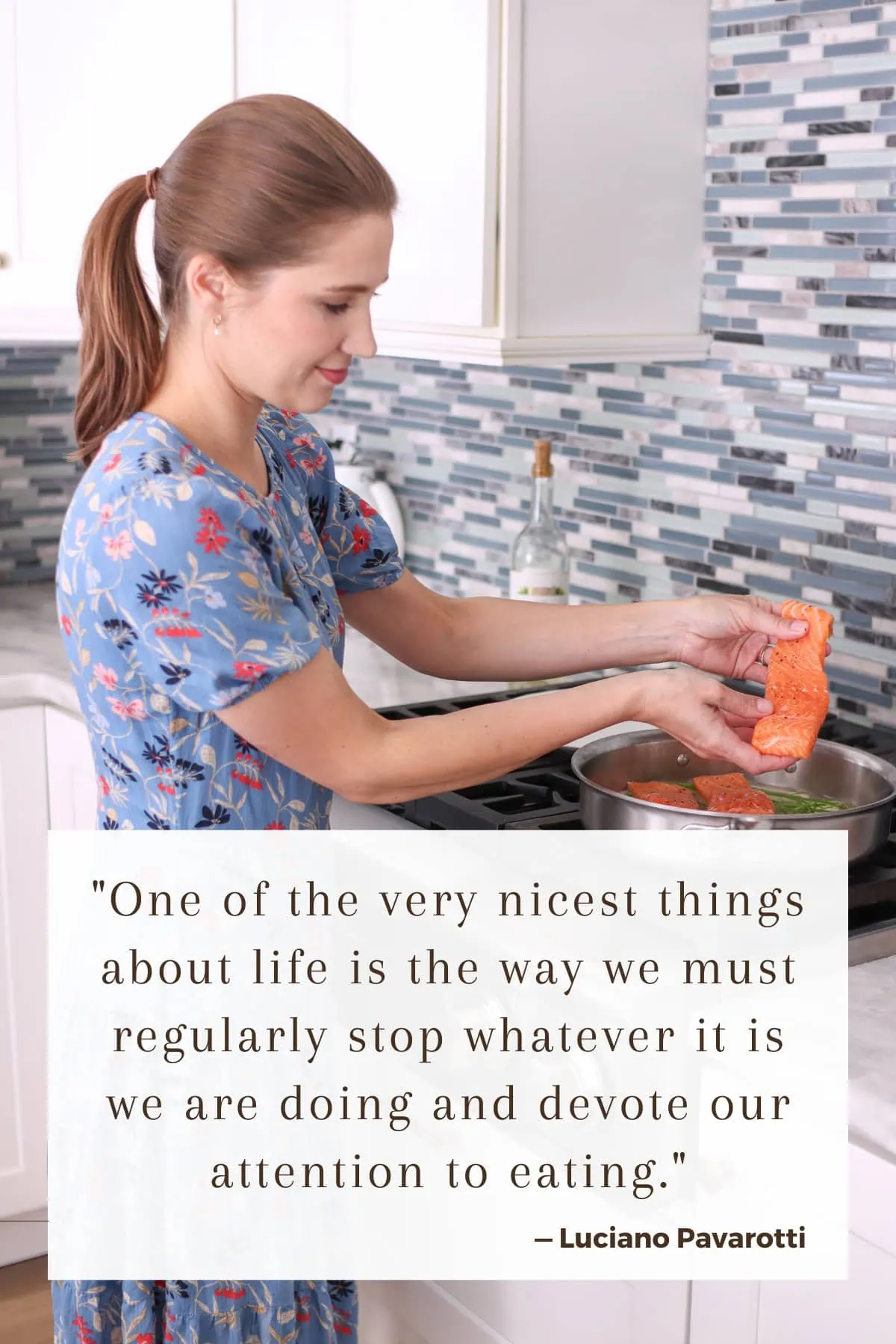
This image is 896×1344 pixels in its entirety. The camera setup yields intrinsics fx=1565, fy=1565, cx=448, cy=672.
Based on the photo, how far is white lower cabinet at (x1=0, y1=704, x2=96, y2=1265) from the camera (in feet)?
7.74

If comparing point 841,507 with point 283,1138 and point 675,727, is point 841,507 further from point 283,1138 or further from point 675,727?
point 283,1138

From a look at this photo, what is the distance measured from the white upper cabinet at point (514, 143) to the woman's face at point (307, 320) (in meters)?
0.66

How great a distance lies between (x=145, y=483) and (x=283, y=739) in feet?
0.76

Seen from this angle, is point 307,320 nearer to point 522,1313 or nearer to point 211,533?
point 211,533

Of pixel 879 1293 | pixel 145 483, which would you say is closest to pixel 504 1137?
pixel 879 1293

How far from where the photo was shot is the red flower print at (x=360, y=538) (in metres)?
1.65

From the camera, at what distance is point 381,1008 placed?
1555mm

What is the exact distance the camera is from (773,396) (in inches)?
80.3

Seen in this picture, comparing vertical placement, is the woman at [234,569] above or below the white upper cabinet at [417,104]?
below

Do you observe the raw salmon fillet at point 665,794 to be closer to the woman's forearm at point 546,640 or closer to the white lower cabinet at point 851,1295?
the woman's forearm at point 546,640

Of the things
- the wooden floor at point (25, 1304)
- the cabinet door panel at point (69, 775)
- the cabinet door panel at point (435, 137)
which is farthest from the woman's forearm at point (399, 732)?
the wooden floor at point (25, 1304)

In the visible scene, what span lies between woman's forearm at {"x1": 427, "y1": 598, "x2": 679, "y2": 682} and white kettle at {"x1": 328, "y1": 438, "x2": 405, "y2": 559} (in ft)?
3.14

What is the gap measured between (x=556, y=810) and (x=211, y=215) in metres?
0.71

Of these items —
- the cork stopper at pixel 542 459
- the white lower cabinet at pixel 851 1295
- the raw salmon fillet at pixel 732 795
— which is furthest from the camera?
the cork stopper at pixel 542 459
